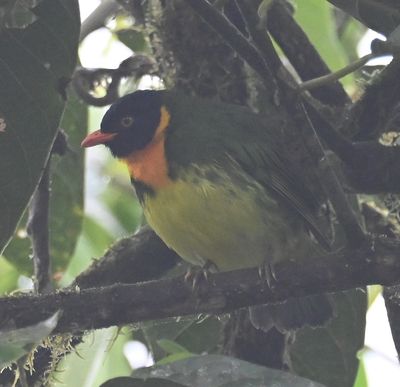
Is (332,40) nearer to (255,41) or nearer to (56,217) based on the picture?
(56,217)

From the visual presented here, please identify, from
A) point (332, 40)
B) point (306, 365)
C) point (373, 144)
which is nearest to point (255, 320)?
point (306, 365)

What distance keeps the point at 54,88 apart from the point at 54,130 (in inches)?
4.9

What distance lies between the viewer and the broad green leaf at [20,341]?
2.18m

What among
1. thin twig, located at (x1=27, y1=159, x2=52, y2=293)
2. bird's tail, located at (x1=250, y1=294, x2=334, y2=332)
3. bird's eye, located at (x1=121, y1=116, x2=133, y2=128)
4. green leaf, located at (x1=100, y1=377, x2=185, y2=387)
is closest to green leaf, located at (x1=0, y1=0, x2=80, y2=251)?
green leaf, located at (x1=100, y1=377, x2=185, y2=387)

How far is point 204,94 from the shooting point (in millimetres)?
4688

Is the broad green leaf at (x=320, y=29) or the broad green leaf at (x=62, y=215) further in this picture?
the broad green leaf at (x=320, y=29)

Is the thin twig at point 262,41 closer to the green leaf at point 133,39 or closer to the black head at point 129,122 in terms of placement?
the black head at point 129,122

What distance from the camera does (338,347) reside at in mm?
4145

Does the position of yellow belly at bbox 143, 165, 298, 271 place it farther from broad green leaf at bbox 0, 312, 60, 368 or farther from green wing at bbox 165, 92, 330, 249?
broad green leaf at bbox 0, 312, 60, 368

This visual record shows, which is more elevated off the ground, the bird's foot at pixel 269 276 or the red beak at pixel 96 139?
the red beak at pixel 96 139

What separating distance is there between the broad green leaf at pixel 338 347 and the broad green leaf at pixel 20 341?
1.96 m

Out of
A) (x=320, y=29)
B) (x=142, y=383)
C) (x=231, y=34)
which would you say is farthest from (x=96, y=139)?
(x=142, y=383)

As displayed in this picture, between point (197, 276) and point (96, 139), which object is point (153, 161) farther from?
point (197, 276)

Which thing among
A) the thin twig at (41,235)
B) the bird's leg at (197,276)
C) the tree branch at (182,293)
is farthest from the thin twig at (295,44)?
the tree branch at (182,293)
